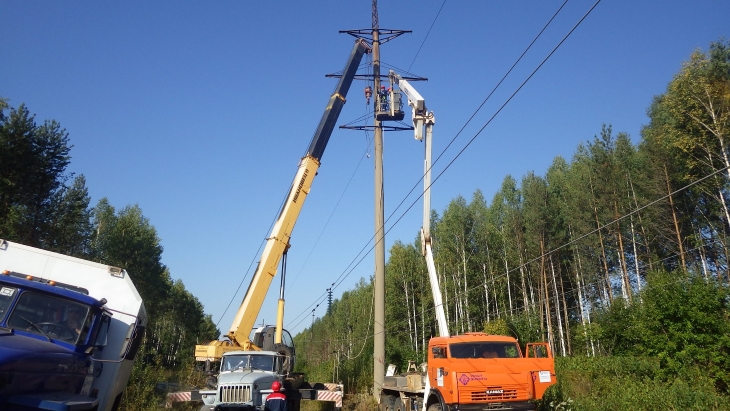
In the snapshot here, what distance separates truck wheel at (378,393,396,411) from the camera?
17288 mm

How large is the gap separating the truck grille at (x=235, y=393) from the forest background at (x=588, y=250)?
246 centimetres

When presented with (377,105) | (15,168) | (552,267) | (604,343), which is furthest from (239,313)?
(552,267)

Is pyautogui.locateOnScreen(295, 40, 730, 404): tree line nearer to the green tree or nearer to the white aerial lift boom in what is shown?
the white aerial lift boom

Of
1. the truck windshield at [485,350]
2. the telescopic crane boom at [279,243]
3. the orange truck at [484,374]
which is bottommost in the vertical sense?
the orange truck at [484,374]

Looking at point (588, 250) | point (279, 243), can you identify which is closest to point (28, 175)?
point (279, 243)

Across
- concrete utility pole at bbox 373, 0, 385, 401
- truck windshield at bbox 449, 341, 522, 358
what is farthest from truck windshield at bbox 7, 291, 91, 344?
concrete utility pole at bbox 373, 0, 385, 401

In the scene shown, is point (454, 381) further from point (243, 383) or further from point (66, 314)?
point (66, 314)

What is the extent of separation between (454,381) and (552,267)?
28521 millimetres

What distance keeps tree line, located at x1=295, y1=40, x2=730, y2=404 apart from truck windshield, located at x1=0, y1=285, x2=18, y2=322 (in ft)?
32.5

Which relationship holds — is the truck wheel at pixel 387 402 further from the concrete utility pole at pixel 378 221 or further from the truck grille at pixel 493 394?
the truck grille at pixel 493 394

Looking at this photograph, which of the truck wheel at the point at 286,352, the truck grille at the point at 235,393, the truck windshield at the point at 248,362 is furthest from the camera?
the truck wheel at the point at 286,352

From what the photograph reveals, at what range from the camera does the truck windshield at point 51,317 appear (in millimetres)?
7434

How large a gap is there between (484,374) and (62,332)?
8906 millimetres

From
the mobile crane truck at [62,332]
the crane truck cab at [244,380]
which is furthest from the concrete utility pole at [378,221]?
the mobile crane truck at [62,332]
